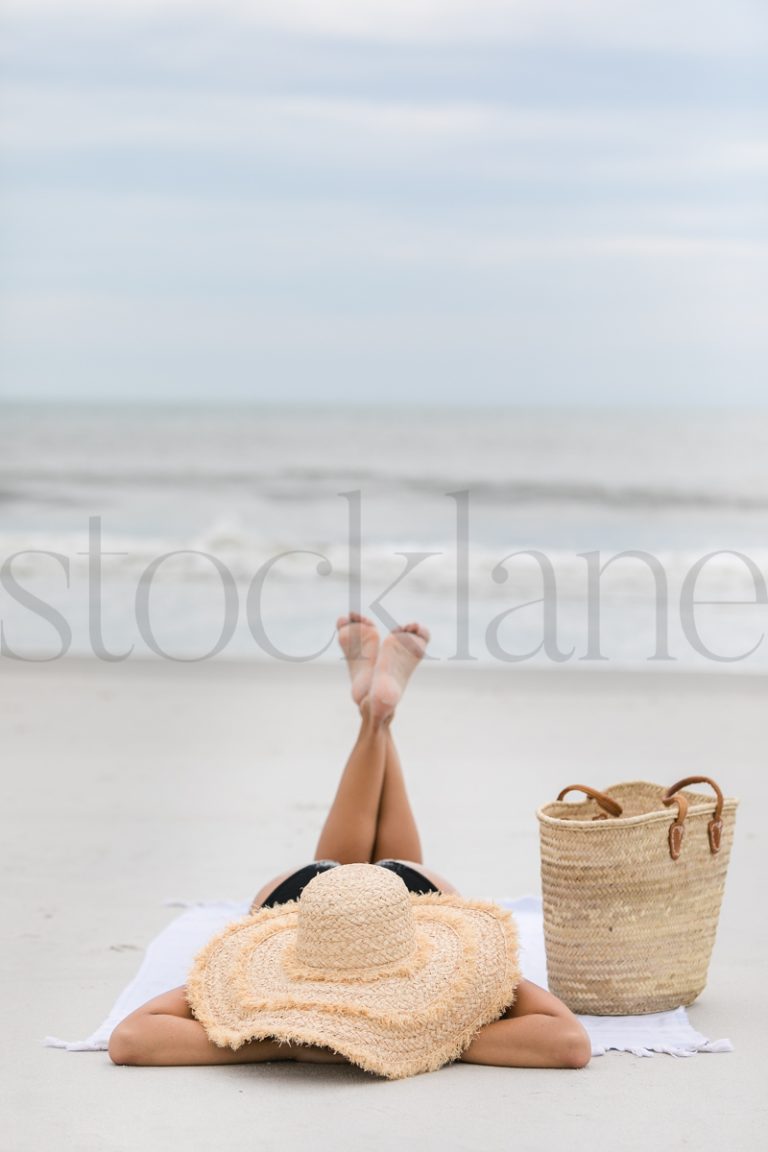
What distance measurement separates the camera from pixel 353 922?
2246mm

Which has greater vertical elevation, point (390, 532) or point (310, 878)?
point (310, 878)

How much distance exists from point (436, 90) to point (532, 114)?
120cm

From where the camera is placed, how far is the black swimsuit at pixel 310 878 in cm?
265

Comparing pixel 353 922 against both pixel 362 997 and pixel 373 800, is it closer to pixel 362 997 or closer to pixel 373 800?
pixel 362 997

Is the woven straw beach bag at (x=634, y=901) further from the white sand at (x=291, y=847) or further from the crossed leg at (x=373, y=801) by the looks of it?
the crossed leg at (x=373, y=801)

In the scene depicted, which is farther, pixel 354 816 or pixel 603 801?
pixel 354 816

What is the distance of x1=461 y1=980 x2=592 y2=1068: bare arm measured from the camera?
2.30 metres

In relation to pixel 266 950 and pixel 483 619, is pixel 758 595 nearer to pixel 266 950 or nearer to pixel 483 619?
pixel 483 619

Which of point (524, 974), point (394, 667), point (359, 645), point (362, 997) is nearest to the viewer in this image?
point (362, 997)

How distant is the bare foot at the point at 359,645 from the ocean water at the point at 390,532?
11.3ft

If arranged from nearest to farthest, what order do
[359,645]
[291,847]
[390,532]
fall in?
[359,645] < [291,847] < [390,532]

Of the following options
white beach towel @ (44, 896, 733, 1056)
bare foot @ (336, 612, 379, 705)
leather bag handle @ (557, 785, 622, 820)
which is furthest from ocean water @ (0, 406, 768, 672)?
leather bag handle @ (557, 785, 622, 820)

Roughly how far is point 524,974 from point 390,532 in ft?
34.1

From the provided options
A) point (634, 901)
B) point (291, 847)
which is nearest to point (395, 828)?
point (634, 901)
